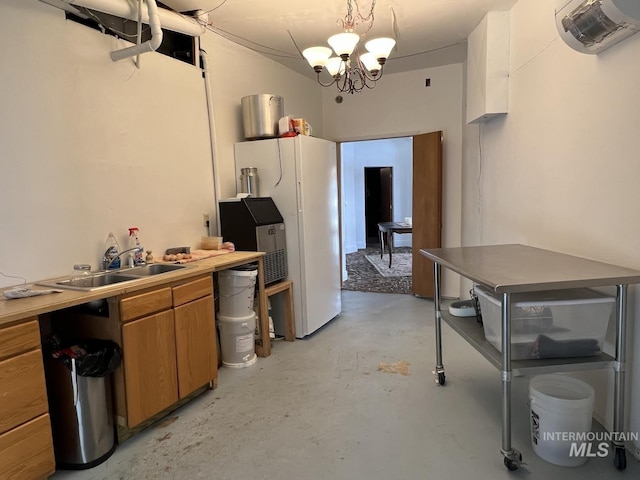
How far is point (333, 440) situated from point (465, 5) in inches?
126

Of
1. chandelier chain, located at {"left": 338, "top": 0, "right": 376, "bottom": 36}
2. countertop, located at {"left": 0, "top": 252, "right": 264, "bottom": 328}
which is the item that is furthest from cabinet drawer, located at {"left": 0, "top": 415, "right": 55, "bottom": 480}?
chandelier chain, located at {"left": 338, "top": 0, "right": 376, "bottom": 36}

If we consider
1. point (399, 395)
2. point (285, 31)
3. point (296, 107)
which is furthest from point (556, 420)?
point (296, 107)

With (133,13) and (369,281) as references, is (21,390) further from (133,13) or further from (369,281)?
(369,281)

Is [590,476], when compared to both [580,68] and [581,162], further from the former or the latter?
[580,68]

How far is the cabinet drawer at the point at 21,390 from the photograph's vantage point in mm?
1571

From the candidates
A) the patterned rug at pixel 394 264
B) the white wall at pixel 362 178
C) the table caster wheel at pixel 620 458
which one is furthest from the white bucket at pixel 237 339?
the white wall at pixel 362 178

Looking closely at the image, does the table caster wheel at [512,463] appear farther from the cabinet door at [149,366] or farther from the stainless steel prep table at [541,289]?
the cabinet door at [149,366]

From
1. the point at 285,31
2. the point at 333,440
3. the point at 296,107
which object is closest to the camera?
the point at 333,440

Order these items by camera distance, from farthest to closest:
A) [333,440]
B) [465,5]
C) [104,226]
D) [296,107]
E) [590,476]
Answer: [296,107] < [465,5] < [104,226] < [333,440] < [590,476]

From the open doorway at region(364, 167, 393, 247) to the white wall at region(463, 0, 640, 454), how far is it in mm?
5652

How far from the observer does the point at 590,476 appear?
1777mm

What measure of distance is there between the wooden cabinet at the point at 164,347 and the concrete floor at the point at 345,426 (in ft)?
0.64

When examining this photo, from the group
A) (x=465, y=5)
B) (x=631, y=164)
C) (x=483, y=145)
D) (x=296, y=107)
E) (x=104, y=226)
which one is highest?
(x=465, y=5)

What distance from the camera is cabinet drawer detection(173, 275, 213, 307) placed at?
7.76 ft
